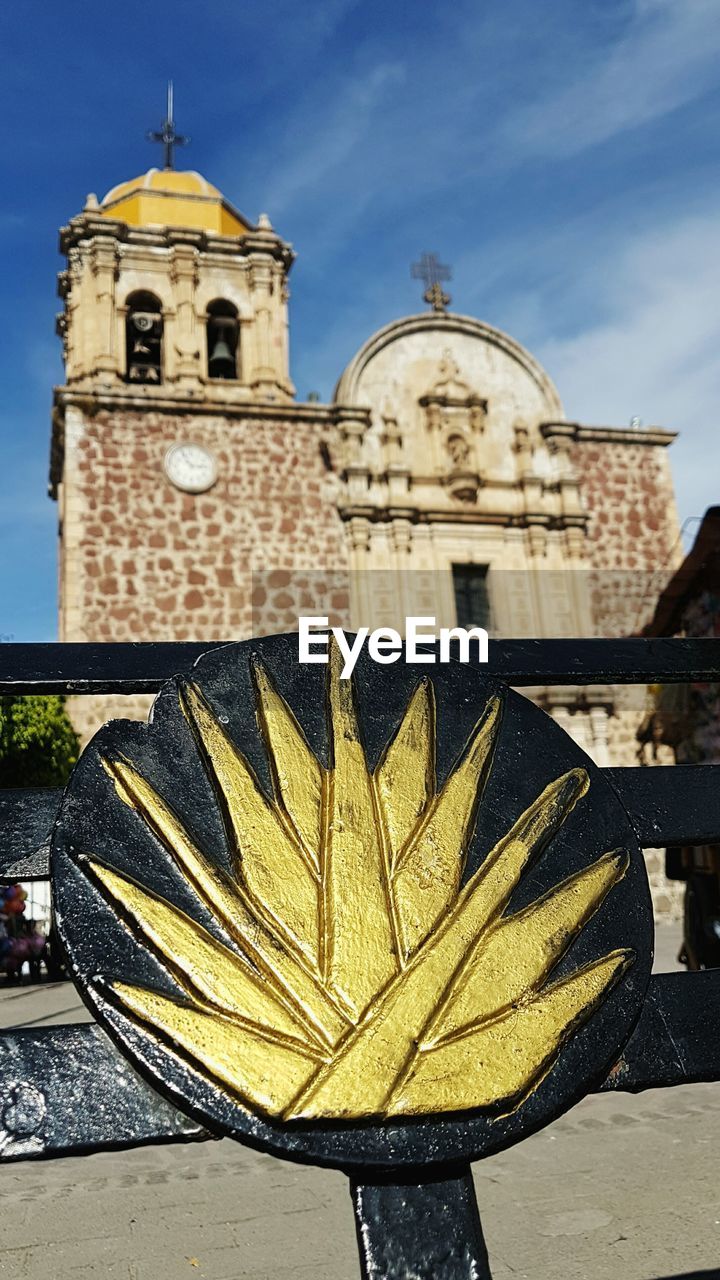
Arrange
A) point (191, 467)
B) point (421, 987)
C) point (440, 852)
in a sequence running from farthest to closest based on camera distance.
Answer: point (191, 467) < point (440, 852) < point (421, 987)

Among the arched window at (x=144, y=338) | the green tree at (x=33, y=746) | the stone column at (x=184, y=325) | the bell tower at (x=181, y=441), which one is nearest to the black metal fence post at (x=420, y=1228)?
the green tree at (x=33, y=746)

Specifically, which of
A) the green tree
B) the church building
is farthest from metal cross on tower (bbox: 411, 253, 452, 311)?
the green tree

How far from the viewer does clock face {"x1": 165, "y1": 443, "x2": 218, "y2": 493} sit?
13.3m

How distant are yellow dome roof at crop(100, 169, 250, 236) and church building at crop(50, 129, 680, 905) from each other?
0.07 meters

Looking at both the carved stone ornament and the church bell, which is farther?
the church bell

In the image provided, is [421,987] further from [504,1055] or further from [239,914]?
[239,914]

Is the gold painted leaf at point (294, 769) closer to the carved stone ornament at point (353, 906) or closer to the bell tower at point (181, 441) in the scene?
the carved stone ornament at point (353, 906)

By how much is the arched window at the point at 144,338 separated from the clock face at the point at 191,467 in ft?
5.64

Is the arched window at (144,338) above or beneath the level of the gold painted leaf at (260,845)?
above

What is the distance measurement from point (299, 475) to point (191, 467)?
163 centimetres

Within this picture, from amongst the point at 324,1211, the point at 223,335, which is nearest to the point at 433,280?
the point at 223,335

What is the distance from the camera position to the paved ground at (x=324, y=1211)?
262 centimetres

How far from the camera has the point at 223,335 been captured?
48.8 feet

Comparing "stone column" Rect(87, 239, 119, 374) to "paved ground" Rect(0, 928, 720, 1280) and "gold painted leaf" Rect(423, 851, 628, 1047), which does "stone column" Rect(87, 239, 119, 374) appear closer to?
"paved ground" Rect(0, 928, 720, 1280)
